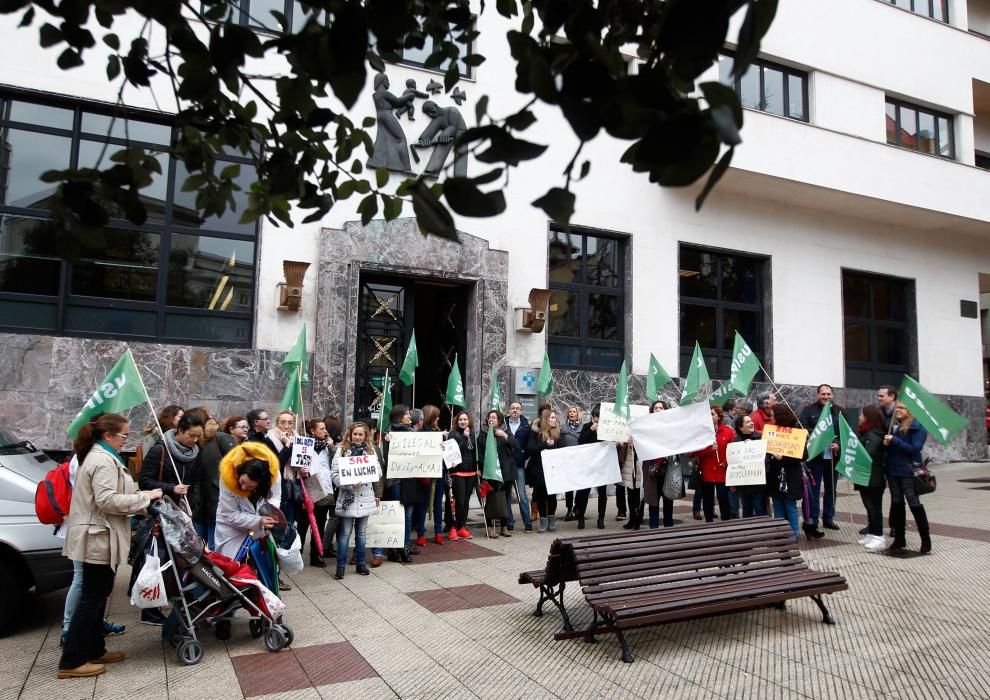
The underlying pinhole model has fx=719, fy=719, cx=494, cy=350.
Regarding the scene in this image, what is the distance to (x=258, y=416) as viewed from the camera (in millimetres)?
8414

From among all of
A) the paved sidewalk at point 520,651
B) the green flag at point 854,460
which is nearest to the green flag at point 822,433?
the green flag at point 854,460

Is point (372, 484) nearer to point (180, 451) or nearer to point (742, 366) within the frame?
point (180, 451)

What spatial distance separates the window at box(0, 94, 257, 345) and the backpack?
22.4ft

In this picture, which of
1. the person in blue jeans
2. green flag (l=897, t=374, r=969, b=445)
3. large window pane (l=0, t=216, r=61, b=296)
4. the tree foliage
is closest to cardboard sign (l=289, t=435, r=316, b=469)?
the person in blue jeans

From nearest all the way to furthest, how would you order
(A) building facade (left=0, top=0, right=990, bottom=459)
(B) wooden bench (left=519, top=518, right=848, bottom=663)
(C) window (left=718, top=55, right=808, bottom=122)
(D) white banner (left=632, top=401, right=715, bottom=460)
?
(B) wooden bench (left=519, top=518, right=848, bottom=663), (D) white banner (left=632, top=401, right=715, bottom=460), (A) building facade (left=0, top=0, right=990, bottom=459), (C) window (left=718, top=55, right=808, bottom=122)

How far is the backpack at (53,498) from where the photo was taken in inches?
217

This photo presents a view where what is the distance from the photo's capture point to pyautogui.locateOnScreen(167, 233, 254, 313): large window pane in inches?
495

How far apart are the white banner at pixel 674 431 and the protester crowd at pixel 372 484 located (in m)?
0.39

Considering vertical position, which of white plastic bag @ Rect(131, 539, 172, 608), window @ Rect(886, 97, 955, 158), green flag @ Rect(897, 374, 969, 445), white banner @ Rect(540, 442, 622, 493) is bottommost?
white plastic bag @ Rect(131, 539, 172, 608)

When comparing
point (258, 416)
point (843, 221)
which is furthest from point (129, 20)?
point (843, 221)

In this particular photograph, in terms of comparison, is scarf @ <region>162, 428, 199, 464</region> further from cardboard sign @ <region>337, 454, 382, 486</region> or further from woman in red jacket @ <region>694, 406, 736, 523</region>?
woman in red jacket @ <region>694, 406, 736, 523</region>

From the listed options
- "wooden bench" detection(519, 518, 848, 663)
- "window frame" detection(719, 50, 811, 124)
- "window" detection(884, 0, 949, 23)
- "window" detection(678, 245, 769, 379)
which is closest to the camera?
"wooden bench" detection(519, 518, 848, 663)

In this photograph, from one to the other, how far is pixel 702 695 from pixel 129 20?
522 inches

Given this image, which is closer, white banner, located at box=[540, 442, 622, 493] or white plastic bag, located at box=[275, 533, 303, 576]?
white plastic bag, located at box=[275, 533, 303, 576]
